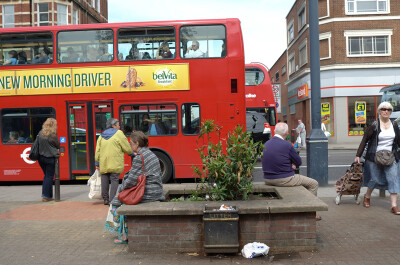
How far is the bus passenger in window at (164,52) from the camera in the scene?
10.4 metres

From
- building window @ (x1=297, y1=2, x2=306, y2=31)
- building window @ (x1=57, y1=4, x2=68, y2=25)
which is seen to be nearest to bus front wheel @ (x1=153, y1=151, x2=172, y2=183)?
building window @ (x1=297, y1=2, x2=306, y2=31)

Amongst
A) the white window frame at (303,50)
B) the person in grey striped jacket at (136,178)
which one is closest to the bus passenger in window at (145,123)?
the person in grey striped jacket at (136,178)

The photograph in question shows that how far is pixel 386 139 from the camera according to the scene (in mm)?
6453

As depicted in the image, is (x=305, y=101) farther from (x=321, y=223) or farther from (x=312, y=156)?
(x=321, y=223)

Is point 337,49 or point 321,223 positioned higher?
point 337,49

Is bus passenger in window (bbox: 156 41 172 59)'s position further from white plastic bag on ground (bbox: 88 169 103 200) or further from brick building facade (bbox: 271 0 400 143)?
brick building facade (bbox: 271 0 400 143)

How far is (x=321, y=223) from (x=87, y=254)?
10.9 feet

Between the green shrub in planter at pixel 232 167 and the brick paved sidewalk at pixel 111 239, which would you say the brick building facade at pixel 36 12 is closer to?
the brick paved sidewalk at pixel 111 239

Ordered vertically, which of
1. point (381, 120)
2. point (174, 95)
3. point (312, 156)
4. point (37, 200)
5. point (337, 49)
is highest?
point (337, 49)

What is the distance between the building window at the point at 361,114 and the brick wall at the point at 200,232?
78.1 ft

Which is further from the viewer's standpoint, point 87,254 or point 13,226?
point 13,226

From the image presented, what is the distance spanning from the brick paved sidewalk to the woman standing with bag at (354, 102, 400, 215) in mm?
435

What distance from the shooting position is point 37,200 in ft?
27.7

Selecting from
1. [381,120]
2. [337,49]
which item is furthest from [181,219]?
[337,49]
